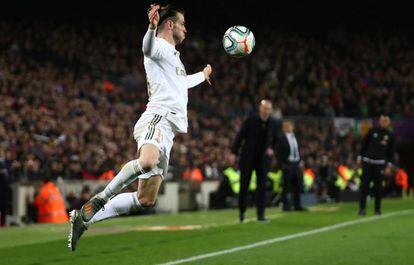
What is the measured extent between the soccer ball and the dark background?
1061 inches

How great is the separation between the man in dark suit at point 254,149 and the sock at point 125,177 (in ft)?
23.1

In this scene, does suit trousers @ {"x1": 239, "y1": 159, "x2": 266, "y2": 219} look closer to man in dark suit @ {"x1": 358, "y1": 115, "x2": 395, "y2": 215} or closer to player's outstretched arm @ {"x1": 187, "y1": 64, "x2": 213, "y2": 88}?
man in dark suit @ {"x1": 358, "y1": 115, "x2": 395, "y2": 215}

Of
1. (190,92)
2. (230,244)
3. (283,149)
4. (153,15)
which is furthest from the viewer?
(190,92)

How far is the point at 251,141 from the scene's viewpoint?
14852 mm

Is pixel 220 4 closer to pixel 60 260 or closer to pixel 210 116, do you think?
pixel 210 116

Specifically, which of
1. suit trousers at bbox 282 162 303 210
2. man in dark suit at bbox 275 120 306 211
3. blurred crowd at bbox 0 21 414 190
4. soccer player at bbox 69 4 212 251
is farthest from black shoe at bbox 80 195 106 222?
suit trousers at bbox 282 162 303 210

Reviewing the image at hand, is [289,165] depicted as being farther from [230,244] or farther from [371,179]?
[230,244]

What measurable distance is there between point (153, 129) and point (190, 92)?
Answer: 73.9 feet

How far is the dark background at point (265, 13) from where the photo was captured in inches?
1432

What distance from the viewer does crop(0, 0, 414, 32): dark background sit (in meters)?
36.4

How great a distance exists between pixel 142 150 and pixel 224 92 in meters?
23.6

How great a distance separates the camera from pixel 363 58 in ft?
124

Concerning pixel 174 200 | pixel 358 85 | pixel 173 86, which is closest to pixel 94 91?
pixel 174 200

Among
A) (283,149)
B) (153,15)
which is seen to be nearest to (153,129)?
(153,15)
